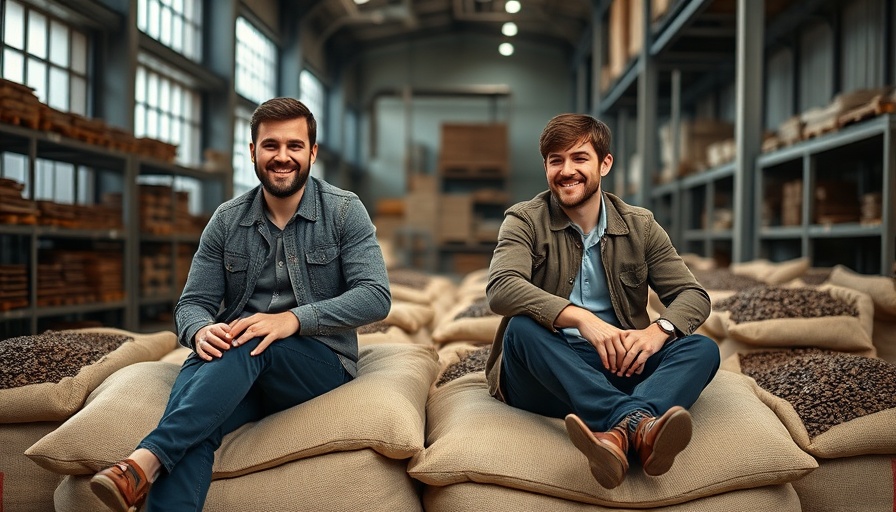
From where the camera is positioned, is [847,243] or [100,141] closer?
[100,141]

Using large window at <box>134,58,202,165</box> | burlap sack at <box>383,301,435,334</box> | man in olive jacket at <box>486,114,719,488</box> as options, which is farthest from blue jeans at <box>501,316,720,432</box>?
large window at <box>134,58,202,165</box>

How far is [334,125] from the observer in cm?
1528

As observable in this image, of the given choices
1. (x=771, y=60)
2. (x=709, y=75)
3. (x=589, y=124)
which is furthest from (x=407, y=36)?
(x=589, y=124)

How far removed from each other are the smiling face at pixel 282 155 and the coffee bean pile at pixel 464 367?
105 cm

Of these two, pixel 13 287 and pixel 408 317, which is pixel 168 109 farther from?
pixel 408 317

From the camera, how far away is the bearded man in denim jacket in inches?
91.6

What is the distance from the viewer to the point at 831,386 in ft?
8.93

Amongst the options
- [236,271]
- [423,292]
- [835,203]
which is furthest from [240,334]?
[835,203]

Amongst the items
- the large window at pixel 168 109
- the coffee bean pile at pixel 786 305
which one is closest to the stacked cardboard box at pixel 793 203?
the coffee bean pile at pixel 786 305

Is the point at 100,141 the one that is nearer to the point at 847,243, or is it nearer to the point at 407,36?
the point at 847,243

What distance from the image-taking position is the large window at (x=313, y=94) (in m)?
13.4

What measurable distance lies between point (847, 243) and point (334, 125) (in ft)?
33.0

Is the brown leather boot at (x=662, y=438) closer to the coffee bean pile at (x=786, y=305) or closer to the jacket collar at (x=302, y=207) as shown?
the jacket collar at (x=302, y=207)

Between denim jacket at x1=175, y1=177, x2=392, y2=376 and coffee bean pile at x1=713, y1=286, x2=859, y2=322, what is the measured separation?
6.00ft
